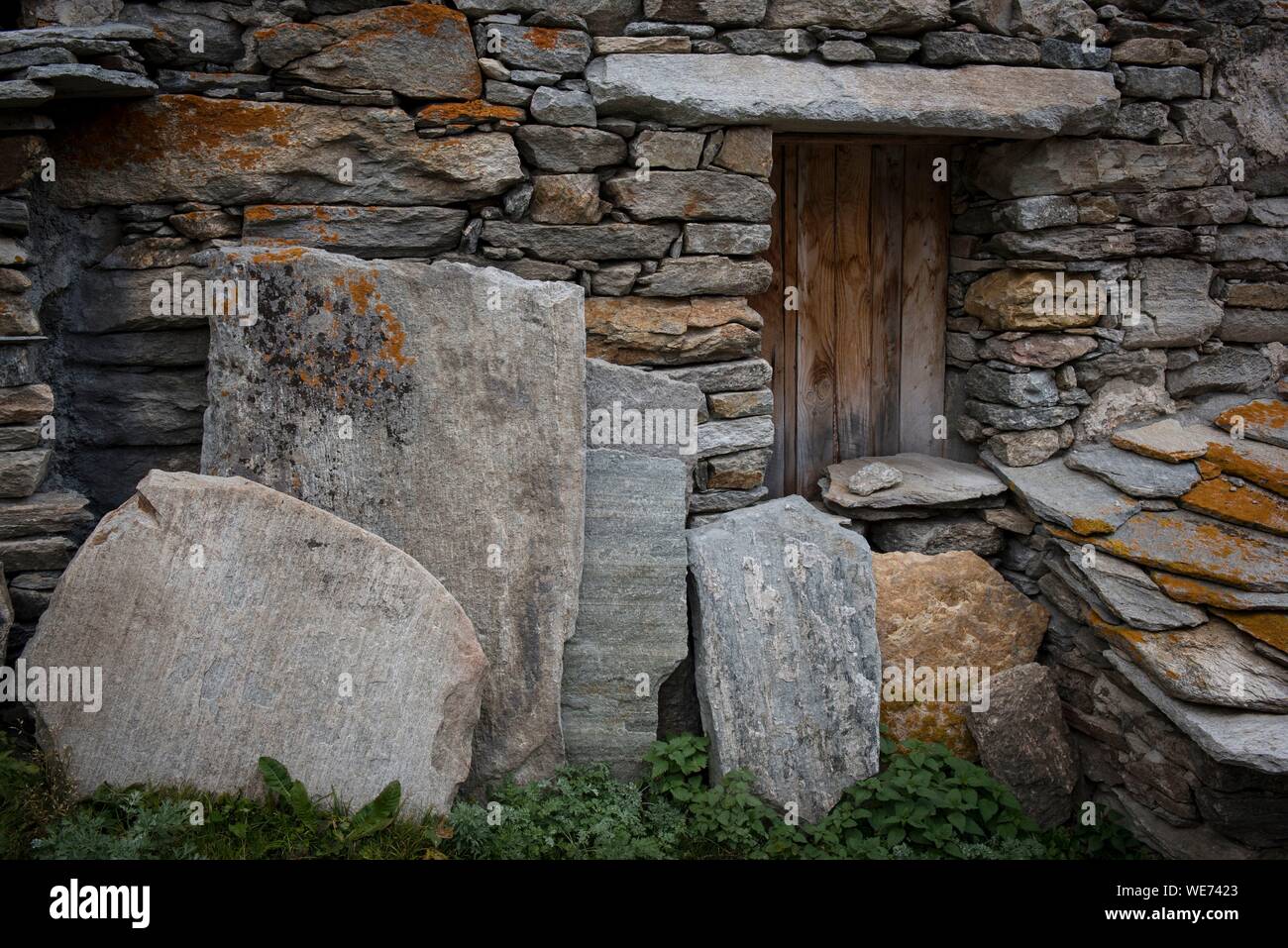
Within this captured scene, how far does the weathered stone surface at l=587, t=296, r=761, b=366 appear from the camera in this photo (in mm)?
4141

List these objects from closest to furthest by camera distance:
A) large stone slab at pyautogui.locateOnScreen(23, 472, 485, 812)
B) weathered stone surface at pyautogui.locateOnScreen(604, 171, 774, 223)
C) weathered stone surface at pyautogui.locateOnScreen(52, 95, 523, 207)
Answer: large stone slab at pyautogui.locateOnScreen(23, 472, 485, 812), weathered stone surface at pyautogui.locateOnScreen(52, 95, 523, 207), weathered stone surface at pyautogui.locateOnScreen(604, 171, 774, 223)

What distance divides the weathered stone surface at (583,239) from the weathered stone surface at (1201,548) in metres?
2.15

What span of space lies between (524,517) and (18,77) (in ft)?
7.19

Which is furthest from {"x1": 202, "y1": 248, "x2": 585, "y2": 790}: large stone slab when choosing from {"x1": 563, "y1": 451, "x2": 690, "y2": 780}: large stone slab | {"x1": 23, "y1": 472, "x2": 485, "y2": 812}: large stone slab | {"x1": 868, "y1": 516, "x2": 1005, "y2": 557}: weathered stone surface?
{"x1": 868, "y1": 516, "x2": 1005, "y2": 557}: weathered stone surface

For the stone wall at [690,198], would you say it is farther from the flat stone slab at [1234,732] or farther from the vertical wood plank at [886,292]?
the vertical wood plank at [886,292]

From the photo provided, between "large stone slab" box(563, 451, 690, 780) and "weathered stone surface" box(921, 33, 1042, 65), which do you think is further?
"weathered stone surface" box(921, 33, 1042, 65)

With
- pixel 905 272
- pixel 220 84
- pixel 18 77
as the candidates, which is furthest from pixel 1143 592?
pixel 18 77

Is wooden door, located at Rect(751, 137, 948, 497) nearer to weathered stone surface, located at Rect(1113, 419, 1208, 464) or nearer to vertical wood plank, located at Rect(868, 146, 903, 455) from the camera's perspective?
vertical wood plank, located at Rect(868, 146, 903, 455)

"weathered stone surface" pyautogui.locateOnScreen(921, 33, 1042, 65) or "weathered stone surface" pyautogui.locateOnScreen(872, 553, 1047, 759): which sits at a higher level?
"weathered stone surface" pyautogui.locateOnScreen(921, 33, 1042, 65)

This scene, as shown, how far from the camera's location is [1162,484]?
4.42 meters

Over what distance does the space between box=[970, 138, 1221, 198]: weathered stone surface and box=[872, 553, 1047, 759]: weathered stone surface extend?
1689 mm

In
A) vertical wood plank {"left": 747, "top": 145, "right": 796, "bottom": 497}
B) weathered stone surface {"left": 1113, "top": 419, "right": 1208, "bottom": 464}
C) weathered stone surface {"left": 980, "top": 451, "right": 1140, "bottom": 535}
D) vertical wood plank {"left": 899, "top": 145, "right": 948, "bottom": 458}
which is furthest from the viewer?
vertical wood plank {"left": 899, "top": 145, "right": 948, "bottom": 458}

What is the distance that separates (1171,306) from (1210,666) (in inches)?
70.1

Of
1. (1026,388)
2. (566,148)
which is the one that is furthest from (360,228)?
(1026,388)
